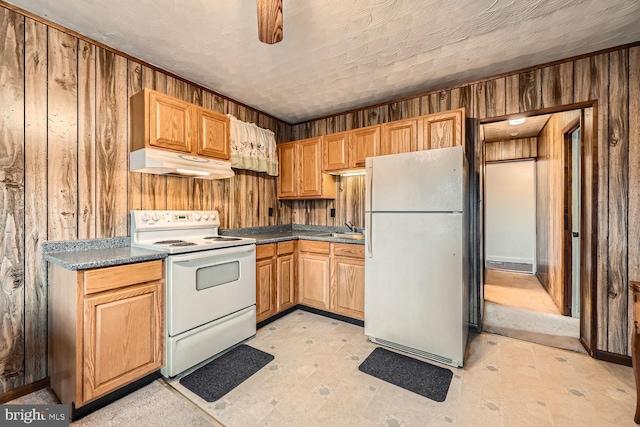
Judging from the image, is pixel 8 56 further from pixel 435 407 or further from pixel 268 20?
pixel 435 407

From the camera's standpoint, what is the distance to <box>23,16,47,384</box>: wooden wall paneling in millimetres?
1831

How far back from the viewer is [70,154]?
2.01m

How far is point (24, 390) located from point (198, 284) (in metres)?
1.25

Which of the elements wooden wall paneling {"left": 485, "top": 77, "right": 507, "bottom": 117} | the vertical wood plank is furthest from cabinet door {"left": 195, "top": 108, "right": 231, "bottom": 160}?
wooden wall paneling {"left": 485, "top": 77, "right": 507, "bottom": 117}

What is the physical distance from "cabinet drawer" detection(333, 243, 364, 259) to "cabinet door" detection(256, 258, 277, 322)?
2.36 ft

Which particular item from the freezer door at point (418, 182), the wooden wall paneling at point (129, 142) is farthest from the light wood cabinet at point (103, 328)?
the freezer door at point (418, 182)

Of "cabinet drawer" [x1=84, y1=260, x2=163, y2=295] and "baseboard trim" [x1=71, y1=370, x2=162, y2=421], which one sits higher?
"cabinet drawer" [x1=84, y1=260, x2=163, y2=295]

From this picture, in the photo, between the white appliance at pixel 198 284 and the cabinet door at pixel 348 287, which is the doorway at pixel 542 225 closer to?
the cabinet door at pixel 348 287

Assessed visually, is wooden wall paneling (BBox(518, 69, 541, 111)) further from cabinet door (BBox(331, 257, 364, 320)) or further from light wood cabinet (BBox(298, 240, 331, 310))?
light wood cabinet (BBox(298, 240, 331, 310))

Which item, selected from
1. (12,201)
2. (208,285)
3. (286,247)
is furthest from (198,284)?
(12,201)

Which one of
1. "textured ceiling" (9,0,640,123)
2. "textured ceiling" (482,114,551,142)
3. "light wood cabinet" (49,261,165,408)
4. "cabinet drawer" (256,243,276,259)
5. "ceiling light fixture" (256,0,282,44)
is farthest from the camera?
"textured ceiling" (482,114,551,142)

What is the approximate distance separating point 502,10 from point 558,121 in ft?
8.39

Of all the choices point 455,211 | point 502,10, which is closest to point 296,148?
point 455,211

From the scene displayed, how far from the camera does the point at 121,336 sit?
1745mm
